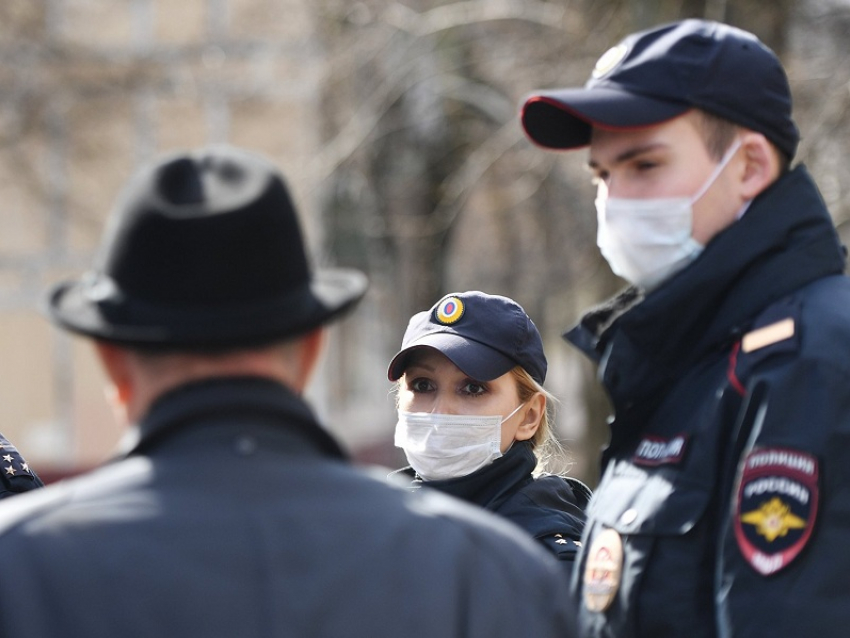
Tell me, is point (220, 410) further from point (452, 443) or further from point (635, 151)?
point (452, 443)

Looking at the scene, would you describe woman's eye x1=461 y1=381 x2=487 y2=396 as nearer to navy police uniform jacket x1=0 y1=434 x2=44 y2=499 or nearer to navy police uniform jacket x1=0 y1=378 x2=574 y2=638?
navy police uniform jacket x1=0 y1=434 x2=44 y2=499

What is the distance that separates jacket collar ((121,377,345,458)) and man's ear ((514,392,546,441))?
2.03 m

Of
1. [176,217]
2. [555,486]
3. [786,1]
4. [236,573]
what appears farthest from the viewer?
[786,1]

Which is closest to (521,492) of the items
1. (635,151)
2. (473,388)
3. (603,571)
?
(473,388)

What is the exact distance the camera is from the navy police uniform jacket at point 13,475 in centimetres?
380

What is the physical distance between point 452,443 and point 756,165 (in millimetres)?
1333

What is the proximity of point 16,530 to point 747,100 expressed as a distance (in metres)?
1.57

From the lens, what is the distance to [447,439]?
3.70 m

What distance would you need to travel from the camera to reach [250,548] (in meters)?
1.72

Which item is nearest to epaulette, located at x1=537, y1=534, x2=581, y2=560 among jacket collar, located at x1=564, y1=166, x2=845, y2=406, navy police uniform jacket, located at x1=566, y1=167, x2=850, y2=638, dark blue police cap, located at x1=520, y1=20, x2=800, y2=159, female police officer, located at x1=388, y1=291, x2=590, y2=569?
female police officer, located at x1=388, y1=291, x2=590, y2=569

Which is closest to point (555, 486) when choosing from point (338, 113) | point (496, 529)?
point (496, 529)

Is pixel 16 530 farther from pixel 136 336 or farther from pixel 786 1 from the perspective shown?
pixel 786 1

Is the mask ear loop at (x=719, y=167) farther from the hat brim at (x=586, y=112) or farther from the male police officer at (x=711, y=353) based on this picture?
the hat brim at (x=586, y=112)

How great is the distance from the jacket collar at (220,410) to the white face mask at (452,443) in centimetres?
183
